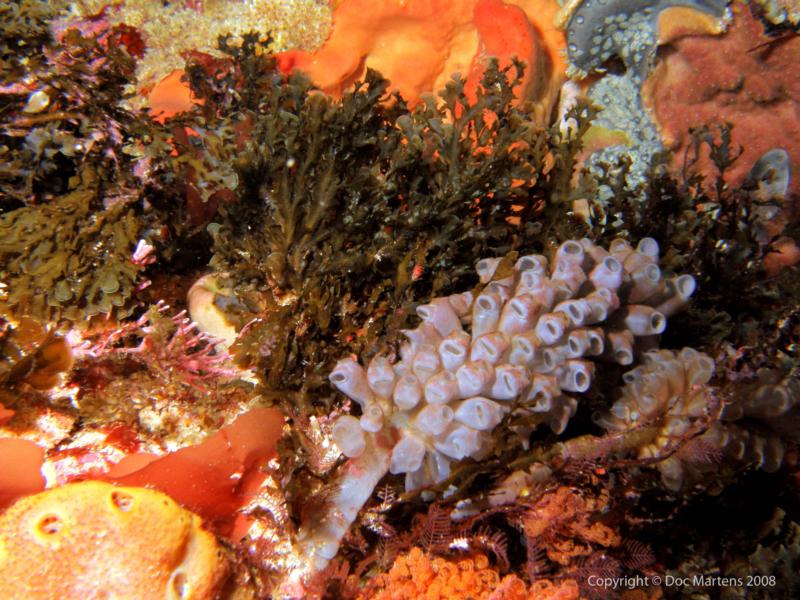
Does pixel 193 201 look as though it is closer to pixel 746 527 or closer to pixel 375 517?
pixel 375 517

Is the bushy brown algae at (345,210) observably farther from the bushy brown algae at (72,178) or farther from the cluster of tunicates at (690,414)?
the cluster of tunicates at (690,414)

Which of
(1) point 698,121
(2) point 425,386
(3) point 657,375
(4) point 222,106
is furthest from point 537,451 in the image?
(1) point 698,121

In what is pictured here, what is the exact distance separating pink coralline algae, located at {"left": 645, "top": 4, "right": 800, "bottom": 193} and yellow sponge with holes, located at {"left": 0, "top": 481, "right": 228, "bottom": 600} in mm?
4544

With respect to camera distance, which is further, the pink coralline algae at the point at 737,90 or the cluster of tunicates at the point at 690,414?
the pink coralline algae at the point at 737,90

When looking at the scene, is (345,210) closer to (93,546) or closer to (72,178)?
(72,178)

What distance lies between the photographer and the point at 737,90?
14.0 feet

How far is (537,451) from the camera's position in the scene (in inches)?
88.9

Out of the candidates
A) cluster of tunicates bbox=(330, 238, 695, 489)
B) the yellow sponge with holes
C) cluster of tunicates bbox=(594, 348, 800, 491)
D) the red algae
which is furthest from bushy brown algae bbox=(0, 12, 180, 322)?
cluster of tunicates bbox=(594, 348, 800, 491)

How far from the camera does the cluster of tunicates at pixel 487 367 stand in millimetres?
2145

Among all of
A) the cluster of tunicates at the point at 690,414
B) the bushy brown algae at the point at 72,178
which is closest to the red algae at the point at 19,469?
the bushy brown algae at the point at 72,178

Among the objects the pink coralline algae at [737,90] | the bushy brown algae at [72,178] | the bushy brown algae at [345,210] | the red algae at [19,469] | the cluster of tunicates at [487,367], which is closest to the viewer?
the red algae at [19,469]

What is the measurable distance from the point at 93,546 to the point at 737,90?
5447mm

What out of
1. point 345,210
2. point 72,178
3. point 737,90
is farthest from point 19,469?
point 737,90

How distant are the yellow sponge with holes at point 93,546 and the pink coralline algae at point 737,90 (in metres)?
4.54
